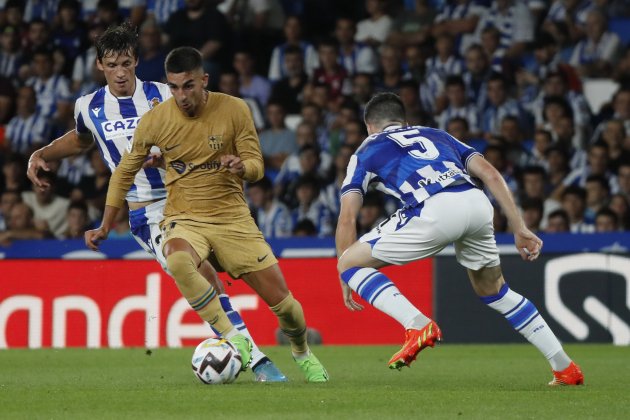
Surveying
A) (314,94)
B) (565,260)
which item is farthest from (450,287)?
(314,94)

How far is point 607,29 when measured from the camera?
650 inches

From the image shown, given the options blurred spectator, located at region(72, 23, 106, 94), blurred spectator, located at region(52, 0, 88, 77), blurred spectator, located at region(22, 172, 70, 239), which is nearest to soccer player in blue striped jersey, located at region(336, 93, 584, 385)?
blurred spectator, located at region(22, 172, 70, 239)

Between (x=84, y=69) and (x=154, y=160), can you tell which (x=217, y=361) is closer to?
(x=154, y=160)

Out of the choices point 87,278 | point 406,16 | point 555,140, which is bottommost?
point 87,278

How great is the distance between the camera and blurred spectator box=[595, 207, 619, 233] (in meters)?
13.5

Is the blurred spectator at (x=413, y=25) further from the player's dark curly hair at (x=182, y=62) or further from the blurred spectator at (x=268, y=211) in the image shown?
the player's dark curly hair at (x=182, y=62)

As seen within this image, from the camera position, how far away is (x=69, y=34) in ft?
60.1

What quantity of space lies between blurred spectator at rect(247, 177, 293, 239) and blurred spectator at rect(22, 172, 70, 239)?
2.27 metres

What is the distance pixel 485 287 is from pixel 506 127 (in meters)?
7.78

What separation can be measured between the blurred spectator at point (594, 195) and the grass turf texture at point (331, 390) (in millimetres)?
3144

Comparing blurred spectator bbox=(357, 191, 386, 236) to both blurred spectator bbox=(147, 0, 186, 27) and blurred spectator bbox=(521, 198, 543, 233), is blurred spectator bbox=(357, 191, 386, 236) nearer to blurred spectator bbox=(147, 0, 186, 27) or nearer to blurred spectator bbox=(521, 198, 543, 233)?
blurred spectator bbox=(521, 198, 543, 233)

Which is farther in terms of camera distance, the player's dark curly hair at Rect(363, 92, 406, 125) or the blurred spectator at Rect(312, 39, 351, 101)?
the blurred spectator at Rect(312, 39, 351, 101)

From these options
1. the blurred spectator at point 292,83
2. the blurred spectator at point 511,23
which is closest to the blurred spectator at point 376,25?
the blurred spectator at point 292,83

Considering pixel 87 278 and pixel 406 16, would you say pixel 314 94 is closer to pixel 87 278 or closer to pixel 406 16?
pixel 406 16
